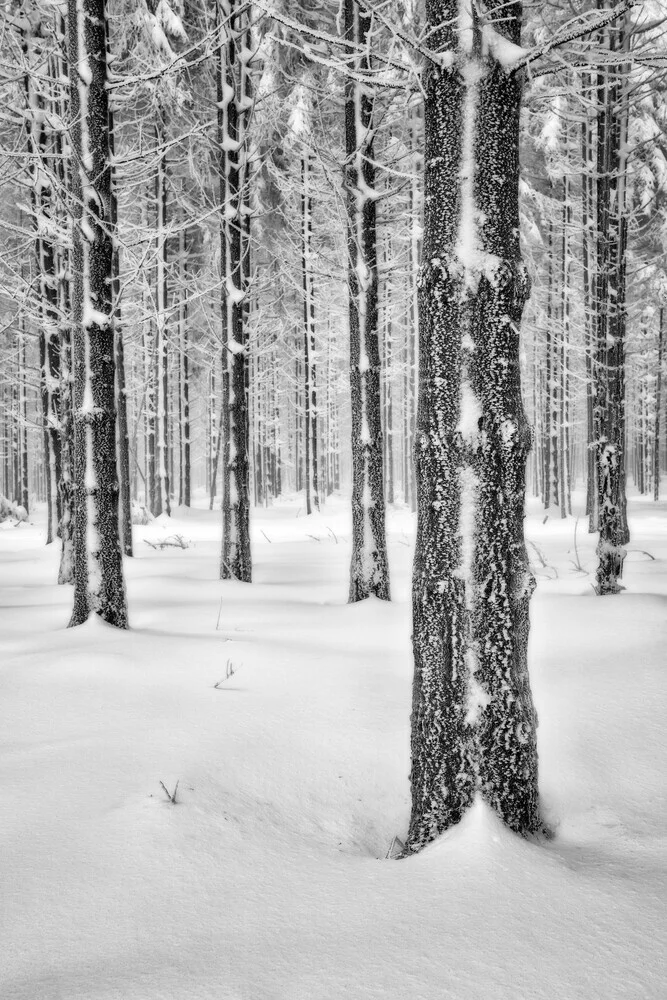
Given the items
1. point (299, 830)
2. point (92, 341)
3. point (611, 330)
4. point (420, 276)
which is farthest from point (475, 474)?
point (611, 330)

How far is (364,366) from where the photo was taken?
6609 millimetres

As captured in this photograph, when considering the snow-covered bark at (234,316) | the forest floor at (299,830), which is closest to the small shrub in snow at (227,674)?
the forest floor at (299,830)

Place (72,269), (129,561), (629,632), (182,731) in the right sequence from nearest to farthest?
1. (182,731)
2. (629,632)
3. (72,269)
4. (129,561)

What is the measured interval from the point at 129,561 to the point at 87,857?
25.4 feet

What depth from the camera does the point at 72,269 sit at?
521 cm

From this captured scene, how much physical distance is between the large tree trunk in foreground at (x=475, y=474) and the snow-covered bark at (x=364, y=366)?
413 cm

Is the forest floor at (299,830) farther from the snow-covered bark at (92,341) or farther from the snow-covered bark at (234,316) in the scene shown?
the snow-covered bark at (234,316)

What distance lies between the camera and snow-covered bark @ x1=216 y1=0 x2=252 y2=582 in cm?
790

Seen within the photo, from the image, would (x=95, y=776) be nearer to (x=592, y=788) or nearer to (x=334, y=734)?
(x=334, y=734)

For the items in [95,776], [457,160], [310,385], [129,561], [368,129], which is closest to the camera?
[457,160]

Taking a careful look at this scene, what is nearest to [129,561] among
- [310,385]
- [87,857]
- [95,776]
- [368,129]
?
[368,129]

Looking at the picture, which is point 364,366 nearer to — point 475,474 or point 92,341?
point 92,341

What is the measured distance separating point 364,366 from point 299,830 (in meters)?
4.99

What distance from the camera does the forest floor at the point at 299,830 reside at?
157 centimetres
